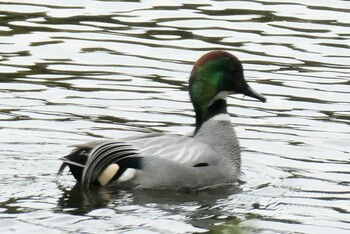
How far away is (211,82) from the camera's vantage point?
12.5 meters

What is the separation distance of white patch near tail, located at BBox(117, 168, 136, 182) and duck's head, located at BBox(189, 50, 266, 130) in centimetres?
93

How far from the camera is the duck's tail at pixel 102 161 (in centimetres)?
1169

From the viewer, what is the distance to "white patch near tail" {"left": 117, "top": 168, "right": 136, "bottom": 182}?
1181cm

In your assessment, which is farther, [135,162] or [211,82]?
[211,82]

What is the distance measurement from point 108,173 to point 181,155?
66 centimetres

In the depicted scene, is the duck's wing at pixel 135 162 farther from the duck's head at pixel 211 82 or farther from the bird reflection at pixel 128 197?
the duck's head at pixel 211 82

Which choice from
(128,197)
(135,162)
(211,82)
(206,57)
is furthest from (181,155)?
(206,57)

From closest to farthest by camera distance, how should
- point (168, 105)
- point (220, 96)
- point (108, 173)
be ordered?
point (108, 173), point (220, 96), point (168, 105)

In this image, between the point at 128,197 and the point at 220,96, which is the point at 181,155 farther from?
the point at 220,96

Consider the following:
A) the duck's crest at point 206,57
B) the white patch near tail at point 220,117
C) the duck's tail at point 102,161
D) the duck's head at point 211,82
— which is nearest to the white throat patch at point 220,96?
the duck's head at point 211,82

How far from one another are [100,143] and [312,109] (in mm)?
3428

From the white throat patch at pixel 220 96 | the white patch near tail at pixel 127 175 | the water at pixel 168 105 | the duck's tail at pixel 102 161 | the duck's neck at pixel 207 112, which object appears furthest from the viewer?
the white throat patch at pixel 220 96

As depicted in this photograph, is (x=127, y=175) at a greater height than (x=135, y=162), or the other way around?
(x=135, y=162)


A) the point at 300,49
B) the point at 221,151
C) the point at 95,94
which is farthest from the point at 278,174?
the point at 300,49
